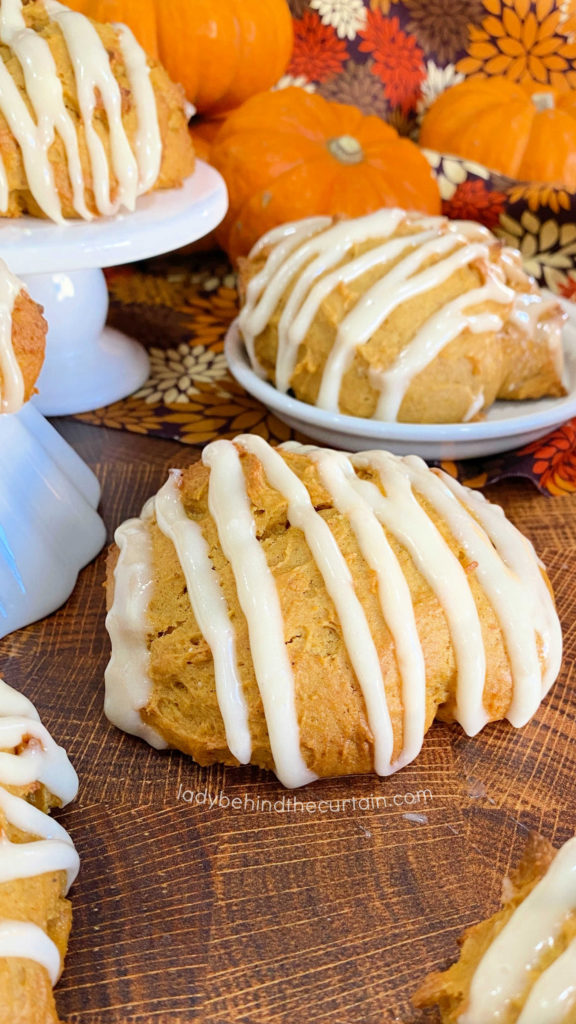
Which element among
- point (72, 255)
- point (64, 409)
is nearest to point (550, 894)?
point (72, 255)

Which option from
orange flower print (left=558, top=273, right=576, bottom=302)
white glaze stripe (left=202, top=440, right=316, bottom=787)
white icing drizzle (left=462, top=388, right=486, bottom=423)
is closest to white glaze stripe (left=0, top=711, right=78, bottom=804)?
white glaze stripe (left=202, top=440, right=316, bottom=787)

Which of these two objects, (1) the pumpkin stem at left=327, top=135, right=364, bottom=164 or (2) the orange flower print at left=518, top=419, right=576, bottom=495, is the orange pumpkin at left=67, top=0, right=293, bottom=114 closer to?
(1) the pumpkin stem at left=327, top=135, right=364, bottom=164

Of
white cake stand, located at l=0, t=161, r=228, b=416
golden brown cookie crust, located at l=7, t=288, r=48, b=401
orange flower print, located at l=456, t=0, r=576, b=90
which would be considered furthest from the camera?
orange flower print, located at l=456, t=0, r=576, b=90

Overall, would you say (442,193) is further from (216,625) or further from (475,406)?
(216,625)

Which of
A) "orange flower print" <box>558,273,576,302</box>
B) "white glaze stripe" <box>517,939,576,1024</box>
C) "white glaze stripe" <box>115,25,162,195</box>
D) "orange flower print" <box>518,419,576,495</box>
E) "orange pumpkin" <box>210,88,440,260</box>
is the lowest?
"orange flower print" <box>518,419,576,495</box>

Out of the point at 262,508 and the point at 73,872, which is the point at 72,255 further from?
the point at 73,872

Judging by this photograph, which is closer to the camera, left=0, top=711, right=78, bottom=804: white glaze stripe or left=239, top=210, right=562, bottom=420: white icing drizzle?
left=0, top=711, right=78, bottom=804: white glaze stripe

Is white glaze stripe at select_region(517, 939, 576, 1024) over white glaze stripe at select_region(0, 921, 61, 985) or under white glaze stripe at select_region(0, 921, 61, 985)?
over
